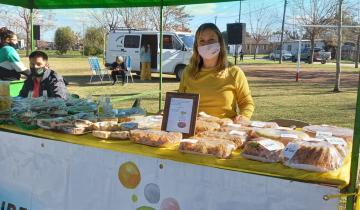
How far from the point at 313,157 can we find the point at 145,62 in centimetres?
1480

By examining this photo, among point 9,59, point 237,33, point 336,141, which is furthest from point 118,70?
point 336,141

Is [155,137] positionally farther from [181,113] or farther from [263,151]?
[263,151]

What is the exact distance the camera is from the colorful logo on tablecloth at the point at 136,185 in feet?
6.23

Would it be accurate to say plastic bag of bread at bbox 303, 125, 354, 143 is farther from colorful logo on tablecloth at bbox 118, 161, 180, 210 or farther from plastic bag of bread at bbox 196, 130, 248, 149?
colorful logo on tablecloth at bbox 118, 161, 180, 210

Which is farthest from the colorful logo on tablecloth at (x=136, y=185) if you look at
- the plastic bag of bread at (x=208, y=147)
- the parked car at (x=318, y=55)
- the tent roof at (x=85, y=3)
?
the parked car at (x=318, y=55)

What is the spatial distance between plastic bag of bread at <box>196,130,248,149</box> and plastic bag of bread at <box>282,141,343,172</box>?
301 mm

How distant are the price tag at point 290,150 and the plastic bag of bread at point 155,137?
56 centimetres

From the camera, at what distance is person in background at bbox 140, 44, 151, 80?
15852mm

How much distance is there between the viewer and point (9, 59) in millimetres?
5750

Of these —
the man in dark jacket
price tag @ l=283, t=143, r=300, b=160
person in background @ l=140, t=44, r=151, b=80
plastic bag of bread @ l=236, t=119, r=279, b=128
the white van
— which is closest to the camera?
price tag @ l=283, t=143, r=300, b=160

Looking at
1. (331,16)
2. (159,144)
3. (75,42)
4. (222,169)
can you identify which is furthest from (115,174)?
(75,42)

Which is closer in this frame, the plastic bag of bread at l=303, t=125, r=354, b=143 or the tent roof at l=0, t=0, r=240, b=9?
the plastic bag of bread at l=303, t=125, r=354, b=143

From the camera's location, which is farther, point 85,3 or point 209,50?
point 85,3

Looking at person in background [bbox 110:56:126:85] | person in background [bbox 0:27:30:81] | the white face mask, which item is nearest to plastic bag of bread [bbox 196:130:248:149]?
the white face mask
